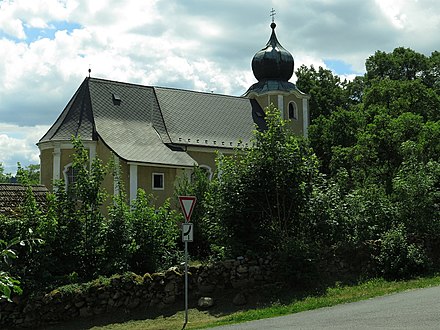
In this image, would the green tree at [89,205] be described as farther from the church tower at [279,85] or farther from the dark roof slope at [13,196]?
the church tower at [279,85]

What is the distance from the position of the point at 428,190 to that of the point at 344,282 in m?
5.03

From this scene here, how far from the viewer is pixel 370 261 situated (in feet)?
62.0

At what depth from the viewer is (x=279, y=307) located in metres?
15.5

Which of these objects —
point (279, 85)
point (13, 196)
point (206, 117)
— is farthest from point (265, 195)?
point (279, 85)

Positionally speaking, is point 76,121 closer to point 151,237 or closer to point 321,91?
point 151,237

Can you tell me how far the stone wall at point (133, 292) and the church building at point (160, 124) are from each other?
1628 cm

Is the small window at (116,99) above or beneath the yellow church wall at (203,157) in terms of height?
above

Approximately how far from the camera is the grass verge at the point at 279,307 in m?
14.9

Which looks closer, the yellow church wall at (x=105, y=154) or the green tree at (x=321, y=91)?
the yellow church wall at (x=105, y=154)

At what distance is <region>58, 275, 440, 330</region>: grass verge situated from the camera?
1485 cm

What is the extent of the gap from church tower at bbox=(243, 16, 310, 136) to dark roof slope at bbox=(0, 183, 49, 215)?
114 feet

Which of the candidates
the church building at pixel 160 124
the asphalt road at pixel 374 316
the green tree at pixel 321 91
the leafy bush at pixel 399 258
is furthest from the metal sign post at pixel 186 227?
the green tree at pixel 321 91

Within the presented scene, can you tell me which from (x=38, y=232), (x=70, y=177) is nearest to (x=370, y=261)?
(x=38, y=232)

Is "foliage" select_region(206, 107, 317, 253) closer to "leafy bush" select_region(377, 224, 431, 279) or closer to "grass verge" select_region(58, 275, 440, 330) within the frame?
"grass verge" select_region(58, 275, 440, 330)
